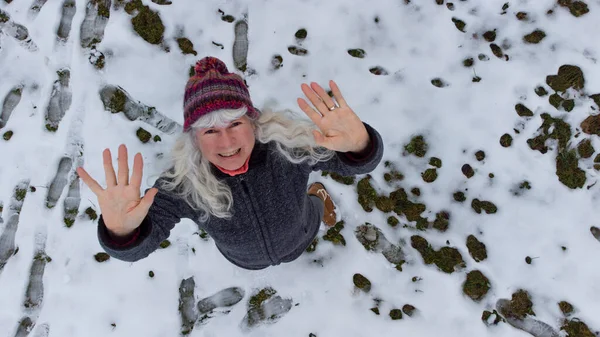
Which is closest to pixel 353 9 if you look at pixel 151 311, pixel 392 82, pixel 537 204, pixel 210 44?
pixel 392 82

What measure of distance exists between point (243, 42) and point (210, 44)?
0.94 feet

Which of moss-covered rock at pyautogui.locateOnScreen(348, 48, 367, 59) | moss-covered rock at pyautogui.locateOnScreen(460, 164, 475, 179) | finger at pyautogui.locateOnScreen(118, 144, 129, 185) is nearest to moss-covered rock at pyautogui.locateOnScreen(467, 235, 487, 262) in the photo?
moss-covered rock at pyautogui.locateOnScreen(460, 164, 475, 179)

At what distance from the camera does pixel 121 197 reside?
2096 mm

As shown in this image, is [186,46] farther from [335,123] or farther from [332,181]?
[335,123]

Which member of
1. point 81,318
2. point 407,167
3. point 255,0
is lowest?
point 81,318

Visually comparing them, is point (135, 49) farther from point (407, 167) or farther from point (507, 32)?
point (507, 32)

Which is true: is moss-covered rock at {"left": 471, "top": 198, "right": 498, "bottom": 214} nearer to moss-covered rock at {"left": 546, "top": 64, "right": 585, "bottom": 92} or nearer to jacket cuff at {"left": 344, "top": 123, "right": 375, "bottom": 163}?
moss-covered rock at {"left": 546, "top": 64, "right": 585, "bottom": 92}

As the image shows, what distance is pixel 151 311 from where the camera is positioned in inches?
141

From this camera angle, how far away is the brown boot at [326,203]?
11.7 feet

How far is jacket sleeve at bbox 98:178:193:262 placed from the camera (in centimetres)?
213

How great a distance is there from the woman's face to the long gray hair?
0.10 metres

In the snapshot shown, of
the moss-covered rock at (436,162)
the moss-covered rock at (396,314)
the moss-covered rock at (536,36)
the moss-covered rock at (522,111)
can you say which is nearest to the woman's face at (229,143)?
the moss-covered rock at (436,162)

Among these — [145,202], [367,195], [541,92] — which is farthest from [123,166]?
[541,92]

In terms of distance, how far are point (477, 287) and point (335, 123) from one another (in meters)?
2.18
